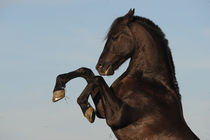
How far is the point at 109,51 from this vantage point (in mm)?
11391

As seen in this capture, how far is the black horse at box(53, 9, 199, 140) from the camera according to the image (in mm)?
10791

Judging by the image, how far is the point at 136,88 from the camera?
11133mm

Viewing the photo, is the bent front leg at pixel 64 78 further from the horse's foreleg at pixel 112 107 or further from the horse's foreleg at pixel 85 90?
the horse's foreleg at pixel 112 107

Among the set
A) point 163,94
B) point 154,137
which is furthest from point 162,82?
point 154,137

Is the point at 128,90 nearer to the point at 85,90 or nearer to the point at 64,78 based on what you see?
the point at 85,90

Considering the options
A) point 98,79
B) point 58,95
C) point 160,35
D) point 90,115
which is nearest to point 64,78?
point 58,95

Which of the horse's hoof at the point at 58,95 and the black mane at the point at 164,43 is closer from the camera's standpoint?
the horse's hoof at the point at 58,95

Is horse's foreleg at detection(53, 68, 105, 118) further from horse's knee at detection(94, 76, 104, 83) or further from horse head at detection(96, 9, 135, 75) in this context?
horse head at detection(96, 9, 135, 75)

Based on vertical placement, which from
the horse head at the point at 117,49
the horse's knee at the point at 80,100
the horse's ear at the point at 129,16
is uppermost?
the horse's ear at the point at 129,16

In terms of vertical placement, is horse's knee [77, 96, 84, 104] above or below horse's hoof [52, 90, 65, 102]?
below

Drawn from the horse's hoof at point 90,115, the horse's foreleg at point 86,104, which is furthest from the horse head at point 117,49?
the horse's hoof at point 90,115

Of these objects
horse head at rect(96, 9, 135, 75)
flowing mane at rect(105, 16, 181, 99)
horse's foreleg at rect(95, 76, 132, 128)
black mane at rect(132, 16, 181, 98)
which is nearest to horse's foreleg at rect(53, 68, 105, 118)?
horse's foreleg at rect(95, 76, 132, 128)

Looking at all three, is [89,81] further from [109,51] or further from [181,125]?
[181,125]

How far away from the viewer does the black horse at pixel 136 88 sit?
10791 mm
